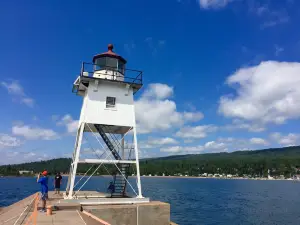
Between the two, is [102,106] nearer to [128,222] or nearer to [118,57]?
[118,57]

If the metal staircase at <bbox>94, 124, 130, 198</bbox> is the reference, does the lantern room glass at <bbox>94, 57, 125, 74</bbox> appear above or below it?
above

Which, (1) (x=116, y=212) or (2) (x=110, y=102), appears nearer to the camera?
(1) (x=116, y=212)

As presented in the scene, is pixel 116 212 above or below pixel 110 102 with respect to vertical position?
below

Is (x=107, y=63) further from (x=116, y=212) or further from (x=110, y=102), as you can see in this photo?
(x=116, y=212)

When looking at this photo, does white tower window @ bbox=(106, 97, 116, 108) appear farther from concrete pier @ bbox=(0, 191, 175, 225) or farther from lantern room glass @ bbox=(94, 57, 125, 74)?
concrete pier @ bbox=(0, 191, 175, 225)

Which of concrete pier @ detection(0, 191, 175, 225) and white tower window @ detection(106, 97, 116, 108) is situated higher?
white tower window @ detection(106, 97, 116, 108)

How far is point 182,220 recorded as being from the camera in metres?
37.0

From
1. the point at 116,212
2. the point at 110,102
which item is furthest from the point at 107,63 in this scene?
the point at 116,212

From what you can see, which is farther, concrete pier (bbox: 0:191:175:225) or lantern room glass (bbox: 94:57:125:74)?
lantern room glass (bbox: 94:57:125:74)

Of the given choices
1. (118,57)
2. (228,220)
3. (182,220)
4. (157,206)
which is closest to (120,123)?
(118,57)

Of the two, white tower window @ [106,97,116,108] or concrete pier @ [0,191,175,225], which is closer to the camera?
concrete pier @ [0,191,175,225]

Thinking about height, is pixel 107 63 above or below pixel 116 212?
above

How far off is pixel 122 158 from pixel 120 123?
3054mm

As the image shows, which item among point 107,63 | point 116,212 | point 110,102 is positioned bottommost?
point 116,212
